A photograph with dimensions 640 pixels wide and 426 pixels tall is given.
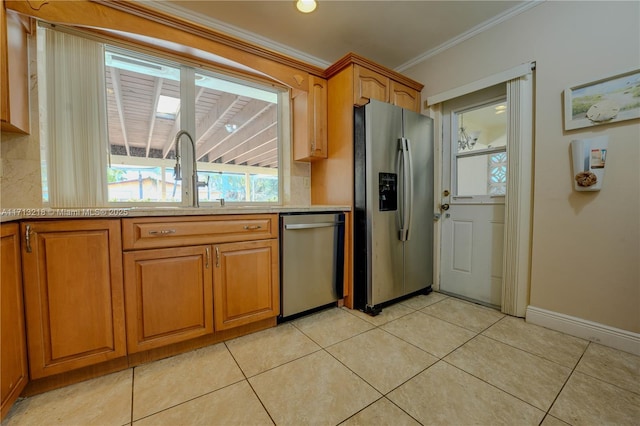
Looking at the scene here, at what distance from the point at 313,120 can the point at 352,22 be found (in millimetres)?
898

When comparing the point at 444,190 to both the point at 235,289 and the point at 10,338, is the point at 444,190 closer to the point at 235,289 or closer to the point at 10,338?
the point at 235,289

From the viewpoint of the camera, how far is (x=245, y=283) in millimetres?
1784

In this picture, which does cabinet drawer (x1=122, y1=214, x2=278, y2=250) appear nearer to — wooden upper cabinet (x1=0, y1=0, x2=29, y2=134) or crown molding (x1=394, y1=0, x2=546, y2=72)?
wooden upper cabinet (x1=0, y1=0, x2=29, y2=134)

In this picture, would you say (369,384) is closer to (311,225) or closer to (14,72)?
(311,225)

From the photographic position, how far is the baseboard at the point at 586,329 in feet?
5.31

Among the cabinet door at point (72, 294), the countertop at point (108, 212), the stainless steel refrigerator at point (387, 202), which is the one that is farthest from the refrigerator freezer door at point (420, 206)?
the cabinet door at point (72, 294)

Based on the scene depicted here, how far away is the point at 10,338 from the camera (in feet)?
3.55

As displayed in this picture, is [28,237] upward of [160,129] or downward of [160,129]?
downward

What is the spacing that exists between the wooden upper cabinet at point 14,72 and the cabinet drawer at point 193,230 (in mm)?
952

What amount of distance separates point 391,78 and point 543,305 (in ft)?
7.78

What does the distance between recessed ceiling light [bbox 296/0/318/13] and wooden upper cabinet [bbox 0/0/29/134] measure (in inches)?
69.8

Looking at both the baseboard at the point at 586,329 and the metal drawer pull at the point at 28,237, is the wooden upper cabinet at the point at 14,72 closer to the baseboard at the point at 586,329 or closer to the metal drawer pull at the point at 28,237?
the metal drawer pull at the point at 28,237

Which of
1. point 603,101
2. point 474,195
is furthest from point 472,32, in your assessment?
point 474,195

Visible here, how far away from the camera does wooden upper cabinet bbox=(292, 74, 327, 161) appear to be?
249 centimetres
